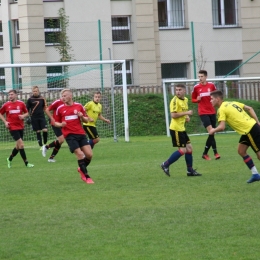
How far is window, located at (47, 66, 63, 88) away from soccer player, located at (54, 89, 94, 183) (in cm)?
1272

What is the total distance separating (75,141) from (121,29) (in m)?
19.7

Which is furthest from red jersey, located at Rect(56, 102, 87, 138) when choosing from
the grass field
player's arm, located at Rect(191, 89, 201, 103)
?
player's arm, located at Rect(191, 89, 201, 103)

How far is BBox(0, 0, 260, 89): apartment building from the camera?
31.0m

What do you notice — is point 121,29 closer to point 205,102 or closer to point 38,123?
point 38,123

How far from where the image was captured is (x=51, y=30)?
31656mm

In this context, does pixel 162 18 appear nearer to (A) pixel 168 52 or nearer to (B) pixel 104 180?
(A) pixel 168 52

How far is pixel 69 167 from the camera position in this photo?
17.1 meters

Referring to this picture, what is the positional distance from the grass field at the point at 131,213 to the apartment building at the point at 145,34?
1469 centimetres

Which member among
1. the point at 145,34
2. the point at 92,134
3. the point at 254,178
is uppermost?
the point at 145,34

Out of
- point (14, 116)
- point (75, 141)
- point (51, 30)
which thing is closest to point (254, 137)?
point (75, 141)

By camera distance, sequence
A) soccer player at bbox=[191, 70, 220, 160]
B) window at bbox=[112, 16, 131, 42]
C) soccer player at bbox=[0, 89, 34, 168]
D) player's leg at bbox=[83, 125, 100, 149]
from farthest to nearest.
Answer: window at bbox=[112, 16, 131, 42]
player's leg at bbox=[83, 125, 100, 149]
soccer player at bbox=[0, 89, 34, 168]
soccer player at bbox=[191, 70, 220, 160]

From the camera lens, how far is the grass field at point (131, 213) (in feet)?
26.8

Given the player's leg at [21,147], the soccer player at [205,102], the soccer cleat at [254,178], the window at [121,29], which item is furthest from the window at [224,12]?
the soccer cleat at [254,178]

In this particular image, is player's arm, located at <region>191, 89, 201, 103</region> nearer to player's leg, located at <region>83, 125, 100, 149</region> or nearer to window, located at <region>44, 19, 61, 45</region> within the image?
player's leg, located at <region>83, 125, 100, 149</region>
